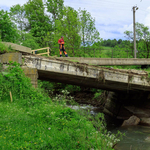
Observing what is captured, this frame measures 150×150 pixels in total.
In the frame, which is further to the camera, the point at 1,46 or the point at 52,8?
the point at 52,8

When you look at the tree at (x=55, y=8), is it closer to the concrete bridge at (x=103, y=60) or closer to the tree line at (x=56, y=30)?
the tree line at (x=56, y=30)

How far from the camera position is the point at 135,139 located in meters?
9.28

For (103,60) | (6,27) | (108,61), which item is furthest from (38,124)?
(6,27)

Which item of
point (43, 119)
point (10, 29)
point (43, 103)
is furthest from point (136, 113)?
point (10, 29)

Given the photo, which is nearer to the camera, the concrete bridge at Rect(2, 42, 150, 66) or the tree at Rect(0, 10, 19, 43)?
the concrete bridge at Rect(2, 42, 150, 66)

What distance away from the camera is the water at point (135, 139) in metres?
7.98

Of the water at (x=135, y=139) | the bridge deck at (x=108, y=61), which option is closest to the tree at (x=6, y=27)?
the bridge deck at (x=108, y=61)

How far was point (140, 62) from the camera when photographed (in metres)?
19.6

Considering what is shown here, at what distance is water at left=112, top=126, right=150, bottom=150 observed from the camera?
798 cm

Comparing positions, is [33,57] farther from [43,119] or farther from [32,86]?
[43,119]

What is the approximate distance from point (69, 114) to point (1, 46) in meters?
4.69

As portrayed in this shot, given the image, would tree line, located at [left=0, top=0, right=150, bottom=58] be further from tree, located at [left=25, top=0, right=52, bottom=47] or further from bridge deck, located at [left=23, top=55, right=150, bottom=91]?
bridge deck, located at [left=23, top=55, right=150, bottom=91]

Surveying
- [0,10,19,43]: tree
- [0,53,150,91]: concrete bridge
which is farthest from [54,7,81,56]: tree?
[0,53,150,91]: concrete bridge

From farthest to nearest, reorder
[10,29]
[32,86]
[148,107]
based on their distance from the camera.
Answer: [10,29], [148,107], [32,86]
